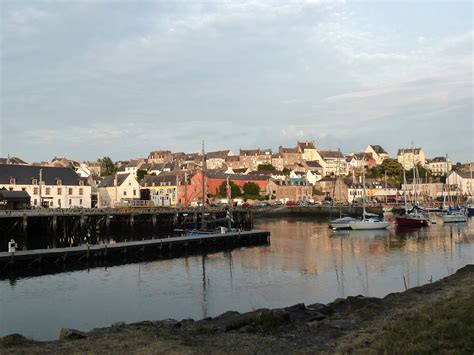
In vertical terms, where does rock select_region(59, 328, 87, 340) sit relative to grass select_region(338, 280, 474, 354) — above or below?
below

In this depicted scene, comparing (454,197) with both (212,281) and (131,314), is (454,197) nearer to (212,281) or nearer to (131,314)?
(212,281)

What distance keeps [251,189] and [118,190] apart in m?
40.9

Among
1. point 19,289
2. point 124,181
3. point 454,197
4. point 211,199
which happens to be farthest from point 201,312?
point 454,197

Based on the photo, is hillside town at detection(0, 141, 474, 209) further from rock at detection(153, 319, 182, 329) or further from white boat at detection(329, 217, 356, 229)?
rock at detection(153, 319, 182, 329)

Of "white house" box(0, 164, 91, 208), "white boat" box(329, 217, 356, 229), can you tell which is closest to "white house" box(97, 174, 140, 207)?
"white house" box(0, 164, 91, 208)

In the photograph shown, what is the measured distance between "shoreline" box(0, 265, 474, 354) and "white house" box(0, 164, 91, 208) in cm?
7085

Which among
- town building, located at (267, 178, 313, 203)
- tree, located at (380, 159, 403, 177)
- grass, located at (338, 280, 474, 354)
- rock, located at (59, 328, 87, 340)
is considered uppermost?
tree, located at (380, 159, 403, 177)

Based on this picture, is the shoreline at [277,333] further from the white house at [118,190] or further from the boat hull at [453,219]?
the white house at [118,190]

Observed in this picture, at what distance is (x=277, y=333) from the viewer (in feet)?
51.1

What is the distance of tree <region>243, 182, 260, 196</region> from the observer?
453ft

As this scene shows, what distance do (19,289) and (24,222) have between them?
29.0 metres

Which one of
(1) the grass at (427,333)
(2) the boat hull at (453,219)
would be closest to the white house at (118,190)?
(2) the boat hull at (453,219)

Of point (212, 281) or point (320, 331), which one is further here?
point (212, 281)

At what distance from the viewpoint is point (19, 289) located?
1134 inches
